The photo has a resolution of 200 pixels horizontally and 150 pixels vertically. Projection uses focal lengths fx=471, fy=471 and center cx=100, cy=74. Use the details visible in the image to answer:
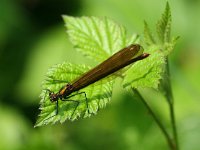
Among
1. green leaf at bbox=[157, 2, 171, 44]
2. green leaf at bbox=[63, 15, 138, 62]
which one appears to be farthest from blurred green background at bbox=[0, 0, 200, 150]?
green leaf at bbox=[157, 2, 171, 44]

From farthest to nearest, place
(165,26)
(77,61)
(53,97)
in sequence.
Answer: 1. (77,61)
2. (53,97)
3. (165,26)

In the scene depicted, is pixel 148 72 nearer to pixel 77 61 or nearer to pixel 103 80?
pixel 103 80

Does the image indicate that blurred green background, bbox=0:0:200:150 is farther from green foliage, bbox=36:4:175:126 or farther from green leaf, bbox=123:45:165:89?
green leaf, bbox=123:45:165:89

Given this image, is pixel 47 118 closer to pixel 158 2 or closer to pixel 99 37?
pixel 99 37

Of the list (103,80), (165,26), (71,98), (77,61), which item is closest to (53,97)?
(71,98)

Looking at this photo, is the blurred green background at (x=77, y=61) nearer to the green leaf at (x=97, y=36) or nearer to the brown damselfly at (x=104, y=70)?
the green leaf at (x=97, y=36)

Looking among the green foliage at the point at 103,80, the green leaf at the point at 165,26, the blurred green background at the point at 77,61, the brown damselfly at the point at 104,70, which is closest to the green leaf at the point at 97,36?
the green foliage at the point at 103,80
